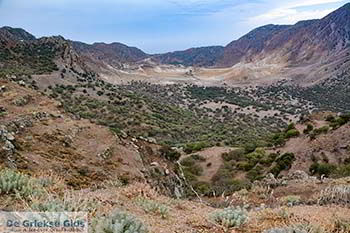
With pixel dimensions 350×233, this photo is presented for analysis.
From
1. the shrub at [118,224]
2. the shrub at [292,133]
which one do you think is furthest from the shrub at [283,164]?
the shrub at [118,224]

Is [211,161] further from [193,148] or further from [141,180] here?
[141,180]

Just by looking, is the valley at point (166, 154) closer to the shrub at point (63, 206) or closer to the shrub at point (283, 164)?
the shrub at point (63, 206)

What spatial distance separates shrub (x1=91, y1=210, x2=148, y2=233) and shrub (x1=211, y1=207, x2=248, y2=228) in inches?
54.0

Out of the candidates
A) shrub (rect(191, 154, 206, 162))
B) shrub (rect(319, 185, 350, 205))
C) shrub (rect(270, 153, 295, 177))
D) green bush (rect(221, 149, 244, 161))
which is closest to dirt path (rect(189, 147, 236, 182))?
shrub (rect(191, 154, 206, 162))

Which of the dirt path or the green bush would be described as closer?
the dirt path

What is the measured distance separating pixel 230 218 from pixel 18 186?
3.13m

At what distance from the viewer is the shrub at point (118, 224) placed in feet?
17.9

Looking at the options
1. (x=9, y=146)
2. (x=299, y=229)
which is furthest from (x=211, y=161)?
(x=299, y=229)

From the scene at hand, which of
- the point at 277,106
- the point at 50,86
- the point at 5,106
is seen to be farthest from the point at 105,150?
the point at 277,106

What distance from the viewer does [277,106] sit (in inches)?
3967

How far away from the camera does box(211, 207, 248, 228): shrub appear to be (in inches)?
263

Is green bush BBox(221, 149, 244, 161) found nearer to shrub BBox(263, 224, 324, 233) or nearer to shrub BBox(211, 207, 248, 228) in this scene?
shrub BBox(211, 207, 248, 228)

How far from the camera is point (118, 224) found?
215 inches

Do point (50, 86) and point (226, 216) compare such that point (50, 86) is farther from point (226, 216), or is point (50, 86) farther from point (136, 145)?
point (226, 216)
